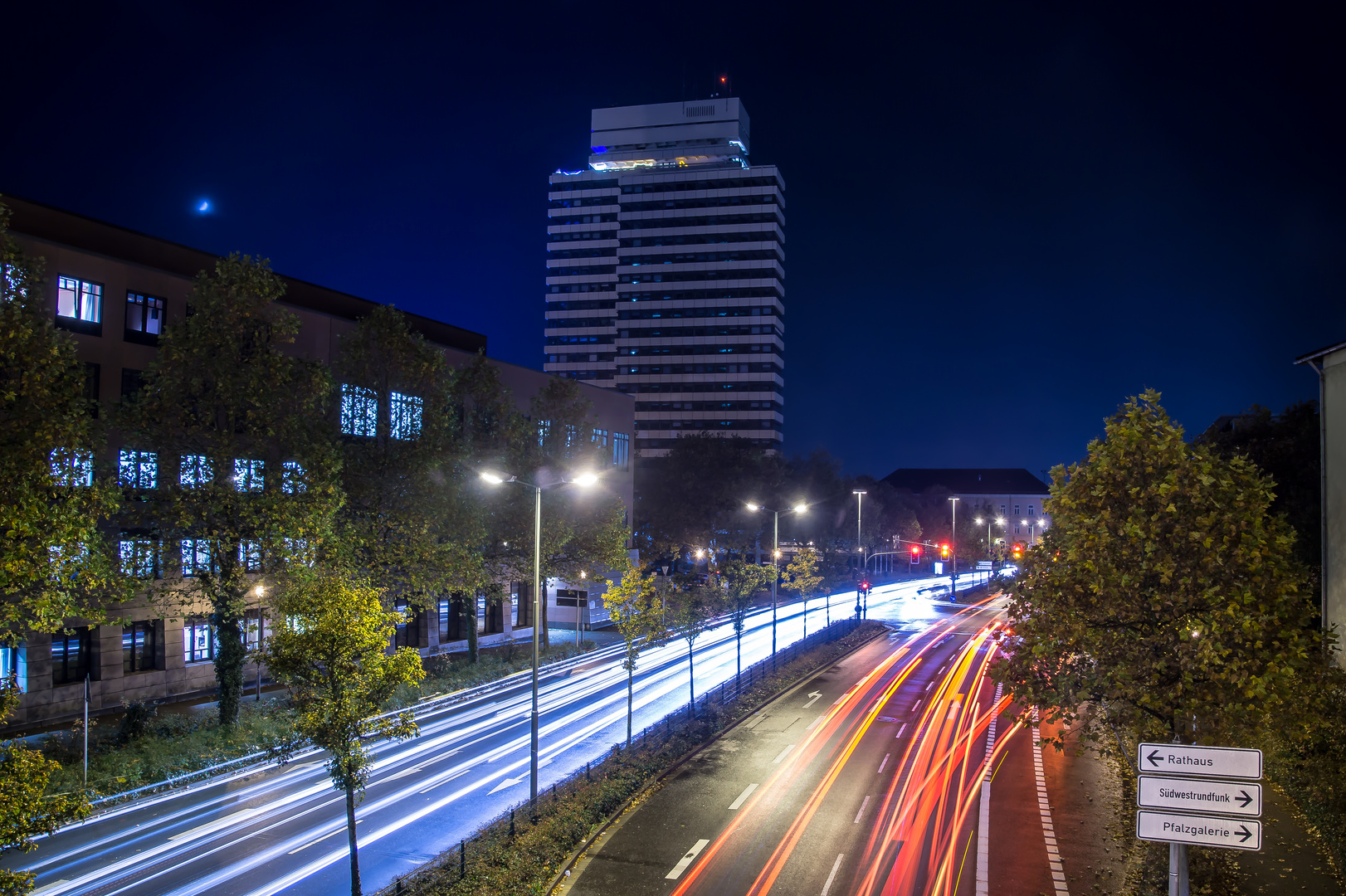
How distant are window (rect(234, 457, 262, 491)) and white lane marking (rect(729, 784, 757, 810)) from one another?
1780cm

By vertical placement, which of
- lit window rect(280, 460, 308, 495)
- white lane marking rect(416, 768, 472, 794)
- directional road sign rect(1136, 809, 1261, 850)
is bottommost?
white lane marking rect(416, 768, 472, 794)

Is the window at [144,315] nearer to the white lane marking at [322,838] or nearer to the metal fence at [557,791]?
the white lane marking at [322,838]

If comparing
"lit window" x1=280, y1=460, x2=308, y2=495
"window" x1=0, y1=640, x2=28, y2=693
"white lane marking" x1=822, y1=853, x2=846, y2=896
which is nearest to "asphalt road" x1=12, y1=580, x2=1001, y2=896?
"white lane marking" x1=822, y1=853, x2=846, y2=896

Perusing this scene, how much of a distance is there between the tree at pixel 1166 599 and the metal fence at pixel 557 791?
10452 millimetres

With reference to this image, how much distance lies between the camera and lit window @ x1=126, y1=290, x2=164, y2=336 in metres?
31.1

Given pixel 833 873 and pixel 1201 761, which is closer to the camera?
pixel 1201 761

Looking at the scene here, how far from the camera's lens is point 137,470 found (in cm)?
2611

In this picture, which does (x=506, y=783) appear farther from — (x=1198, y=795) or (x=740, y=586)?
(x=740, y=586)

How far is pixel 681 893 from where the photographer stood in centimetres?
1540

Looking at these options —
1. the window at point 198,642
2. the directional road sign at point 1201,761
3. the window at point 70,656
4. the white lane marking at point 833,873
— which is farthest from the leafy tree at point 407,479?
the directional road sign at point 1201,761

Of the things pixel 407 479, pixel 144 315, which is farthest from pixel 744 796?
pixel 144 315

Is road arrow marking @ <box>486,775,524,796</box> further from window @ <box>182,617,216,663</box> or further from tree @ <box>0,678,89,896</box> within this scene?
window @ <box>182,617,216,663</box>

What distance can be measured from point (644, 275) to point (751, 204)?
19.4 m

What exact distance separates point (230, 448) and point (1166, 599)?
2560 cm
